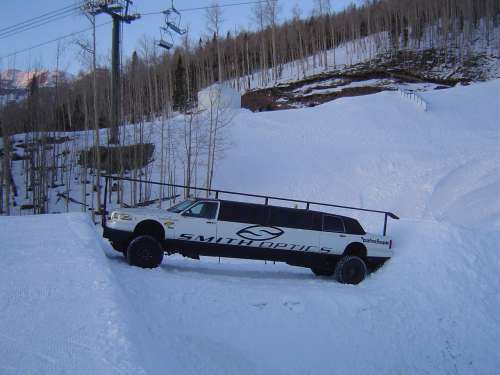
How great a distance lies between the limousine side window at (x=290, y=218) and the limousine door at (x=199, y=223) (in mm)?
1568

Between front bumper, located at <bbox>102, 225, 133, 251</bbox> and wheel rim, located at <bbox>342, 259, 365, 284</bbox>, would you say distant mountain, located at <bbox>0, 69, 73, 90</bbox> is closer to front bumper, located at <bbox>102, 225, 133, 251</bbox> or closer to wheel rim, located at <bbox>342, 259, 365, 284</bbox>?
front bumper, located at <bbox>102, 225, 133, 251</bbox>

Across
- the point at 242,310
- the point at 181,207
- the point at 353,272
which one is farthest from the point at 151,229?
the point at 353,272

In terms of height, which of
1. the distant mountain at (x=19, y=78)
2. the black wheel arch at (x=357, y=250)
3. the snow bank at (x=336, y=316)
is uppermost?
the distant mountain at (x=19, y=78)

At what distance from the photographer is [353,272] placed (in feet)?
39.1

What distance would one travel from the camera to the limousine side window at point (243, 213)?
35.6 ft

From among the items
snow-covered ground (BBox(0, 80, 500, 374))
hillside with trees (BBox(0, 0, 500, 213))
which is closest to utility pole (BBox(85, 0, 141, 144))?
hillside with trees (BBox(0, 0, 500, 213))

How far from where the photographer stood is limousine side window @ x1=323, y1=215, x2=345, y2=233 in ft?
39.5

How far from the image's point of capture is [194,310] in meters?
7.95

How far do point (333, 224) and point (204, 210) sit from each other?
12.4 ft

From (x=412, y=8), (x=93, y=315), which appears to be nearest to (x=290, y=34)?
(x=412, y=8)

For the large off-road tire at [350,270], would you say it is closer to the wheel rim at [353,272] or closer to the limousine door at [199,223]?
the wheel rim at [353,272]

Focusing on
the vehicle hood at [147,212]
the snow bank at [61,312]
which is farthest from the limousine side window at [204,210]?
the snow bank at [61,312]

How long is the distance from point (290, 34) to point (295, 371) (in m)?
81.6

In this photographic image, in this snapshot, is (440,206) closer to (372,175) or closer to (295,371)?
(372,175)
